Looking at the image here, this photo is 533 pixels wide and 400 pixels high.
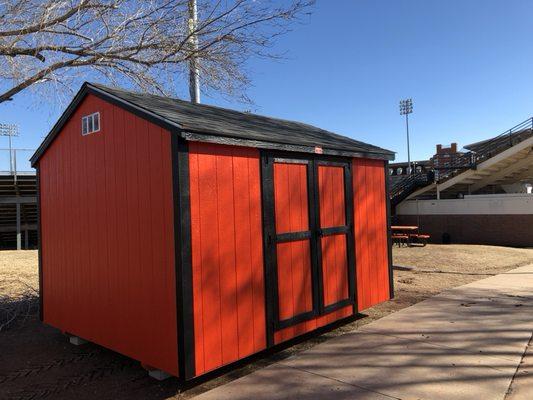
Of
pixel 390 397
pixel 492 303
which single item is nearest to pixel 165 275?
pixel 390 397

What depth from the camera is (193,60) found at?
997 centimetres

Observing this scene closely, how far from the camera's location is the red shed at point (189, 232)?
174 inches

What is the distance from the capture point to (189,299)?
430cm

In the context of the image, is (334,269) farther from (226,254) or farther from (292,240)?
(226,254)

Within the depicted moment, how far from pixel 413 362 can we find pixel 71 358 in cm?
406

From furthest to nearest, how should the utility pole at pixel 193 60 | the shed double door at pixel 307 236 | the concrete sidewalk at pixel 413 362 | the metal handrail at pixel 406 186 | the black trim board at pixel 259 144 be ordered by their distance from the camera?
the metal handrail at pixel 406 186
the utility pole at pixel 193 60
the shed double door at pixel 307 236
the black trim board at pixel 259 144
the concrete sidewalk at pixel 413 362

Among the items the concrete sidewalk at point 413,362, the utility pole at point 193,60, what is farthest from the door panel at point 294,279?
the utility pole at point 193,60

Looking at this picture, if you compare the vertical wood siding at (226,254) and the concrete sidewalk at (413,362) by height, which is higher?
the vertical wood siding at (226,254)

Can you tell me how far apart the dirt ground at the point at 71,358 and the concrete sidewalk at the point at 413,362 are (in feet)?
1.34

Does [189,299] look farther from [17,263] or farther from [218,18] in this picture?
[17,263]

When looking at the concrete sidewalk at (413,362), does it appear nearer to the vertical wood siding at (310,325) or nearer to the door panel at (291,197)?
the vertical wood siding at (310,325)

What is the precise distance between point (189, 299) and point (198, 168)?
4.21 ft

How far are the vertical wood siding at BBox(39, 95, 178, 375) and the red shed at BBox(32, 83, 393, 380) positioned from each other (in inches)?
0.8

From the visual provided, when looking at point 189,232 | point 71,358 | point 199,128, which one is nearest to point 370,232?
point 189,232
